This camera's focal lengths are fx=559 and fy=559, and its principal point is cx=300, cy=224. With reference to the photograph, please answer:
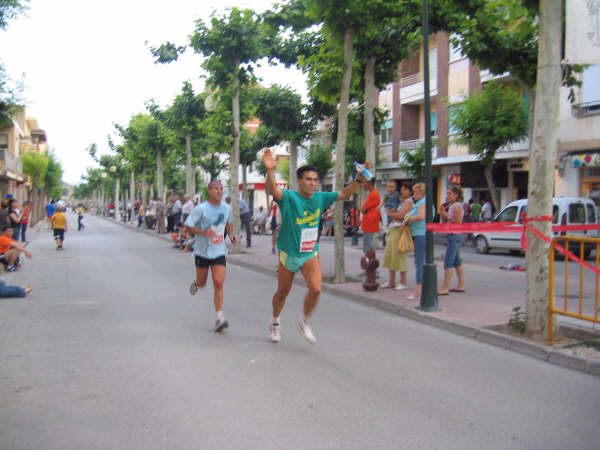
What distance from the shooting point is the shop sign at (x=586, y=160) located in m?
20.1

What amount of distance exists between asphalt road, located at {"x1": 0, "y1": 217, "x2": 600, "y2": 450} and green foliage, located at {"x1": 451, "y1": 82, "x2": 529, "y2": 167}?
Answer: 50.0 feet

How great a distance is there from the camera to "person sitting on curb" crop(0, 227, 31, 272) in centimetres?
1143

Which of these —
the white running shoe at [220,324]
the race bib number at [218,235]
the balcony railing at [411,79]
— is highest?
the balcony railing at [411,79]

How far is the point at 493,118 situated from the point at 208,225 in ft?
56.1

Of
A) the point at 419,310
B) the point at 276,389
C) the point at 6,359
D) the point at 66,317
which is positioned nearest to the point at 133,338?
the point at 6,359

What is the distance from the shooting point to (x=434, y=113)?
Result: 2977 cm

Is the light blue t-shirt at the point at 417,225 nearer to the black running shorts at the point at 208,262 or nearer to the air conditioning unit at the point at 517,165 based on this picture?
the black running shorts at the point at 208,262

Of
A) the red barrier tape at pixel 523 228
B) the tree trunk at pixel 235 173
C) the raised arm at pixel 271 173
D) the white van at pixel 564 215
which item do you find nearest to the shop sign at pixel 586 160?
the white van at pixel 564 215

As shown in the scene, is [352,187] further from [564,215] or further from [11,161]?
[11,161]

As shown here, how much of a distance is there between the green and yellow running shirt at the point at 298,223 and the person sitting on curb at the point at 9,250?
699 centimetres

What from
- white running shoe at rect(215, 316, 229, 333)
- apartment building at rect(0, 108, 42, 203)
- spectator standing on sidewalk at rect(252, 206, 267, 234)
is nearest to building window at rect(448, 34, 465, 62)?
white running shoe at rect(215, 316, 229, 333)

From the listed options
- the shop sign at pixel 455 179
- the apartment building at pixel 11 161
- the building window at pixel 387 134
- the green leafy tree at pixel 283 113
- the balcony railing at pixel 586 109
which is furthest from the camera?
the apartment building at pixel 11 161

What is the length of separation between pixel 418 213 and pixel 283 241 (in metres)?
3.69

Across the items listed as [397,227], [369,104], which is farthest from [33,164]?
[397,227]
